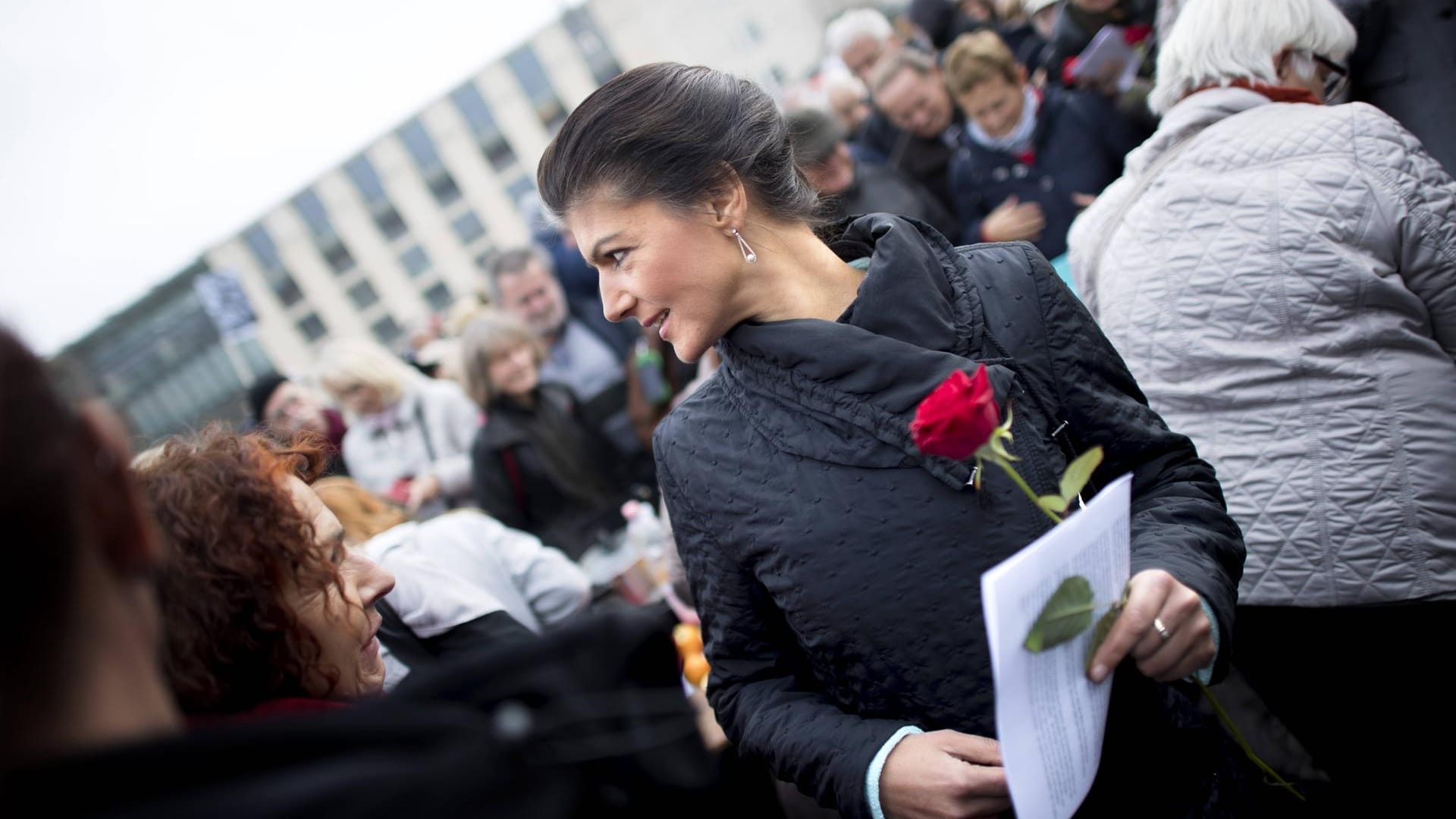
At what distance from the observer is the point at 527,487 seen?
171 inches

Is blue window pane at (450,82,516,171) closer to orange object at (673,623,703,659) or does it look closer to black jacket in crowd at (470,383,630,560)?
black jacket in crowd at (470,383,630,560)

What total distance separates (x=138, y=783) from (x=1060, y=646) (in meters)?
0.99

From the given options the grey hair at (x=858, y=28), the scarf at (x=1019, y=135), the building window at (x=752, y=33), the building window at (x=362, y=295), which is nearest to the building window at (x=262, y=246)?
the building window at (x=362, y=295)

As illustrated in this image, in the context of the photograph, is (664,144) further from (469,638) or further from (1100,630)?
(469,638)

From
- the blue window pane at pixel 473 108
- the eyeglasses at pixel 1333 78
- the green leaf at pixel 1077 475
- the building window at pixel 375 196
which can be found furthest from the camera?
the building window at pixel 375 196

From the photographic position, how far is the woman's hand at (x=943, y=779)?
4.31 ft

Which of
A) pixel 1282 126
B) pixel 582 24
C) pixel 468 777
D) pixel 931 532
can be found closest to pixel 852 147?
pixel 1282 126

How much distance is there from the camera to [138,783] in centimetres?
53

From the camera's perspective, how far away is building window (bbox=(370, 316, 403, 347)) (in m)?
58.2

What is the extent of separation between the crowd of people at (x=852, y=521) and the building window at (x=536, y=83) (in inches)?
2124

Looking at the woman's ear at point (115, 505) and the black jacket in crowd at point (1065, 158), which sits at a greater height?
the woman's ear at point (115, 505)

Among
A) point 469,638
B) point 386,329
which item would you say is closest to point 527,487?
point 469,638

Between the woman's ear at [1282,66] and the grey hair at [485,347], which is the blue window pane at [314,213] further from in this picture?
the woman's ear at [1282,66]

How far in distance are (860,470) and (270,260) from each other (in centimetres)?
6214
